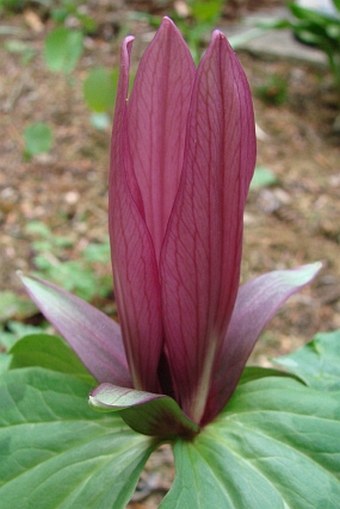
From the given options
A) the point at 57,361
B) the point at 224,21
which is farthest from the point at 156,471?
the point at 224,21

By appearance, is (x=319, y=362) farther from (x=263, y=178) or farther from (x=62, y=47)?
(x=62, y=47)

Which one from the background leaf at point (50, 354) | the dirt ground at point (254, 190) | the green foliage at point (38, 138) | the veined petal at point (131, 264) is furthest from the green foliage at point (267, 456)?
the green foliage at point (38, 138)

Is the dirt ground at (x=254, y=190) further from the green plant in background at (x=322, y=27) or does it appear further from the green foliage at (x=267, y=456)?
the green foliage at (x=267, y=456)

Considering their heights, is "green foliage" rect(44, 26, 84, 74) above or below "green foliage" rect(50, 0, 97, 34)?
below

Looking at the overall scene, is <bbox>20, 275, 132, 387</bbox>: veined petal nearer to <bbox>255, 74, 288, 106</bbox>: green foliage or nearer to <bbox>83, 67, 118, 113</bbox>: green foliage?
<bbox>83, 67, 118, 113</bbox>: green foliage

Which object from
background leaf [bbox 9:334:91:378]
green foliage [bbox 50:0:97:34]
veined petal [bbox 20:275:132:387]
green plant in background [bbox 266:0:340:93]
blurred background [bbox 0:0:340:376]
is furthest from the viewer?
green plant in background [bbox 266:0:340:93]

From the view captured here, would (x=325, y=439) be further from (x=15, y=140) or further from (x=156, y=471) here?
(x=15, y=140)

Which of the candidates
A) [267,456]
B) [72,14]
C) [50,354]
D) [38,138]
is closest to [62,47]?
[72,14]

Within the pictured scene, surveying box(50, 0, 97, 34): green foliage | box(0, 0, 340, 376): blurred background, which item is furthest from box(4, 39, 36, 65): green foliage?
box(50, 0, 97, 34): green foliage
